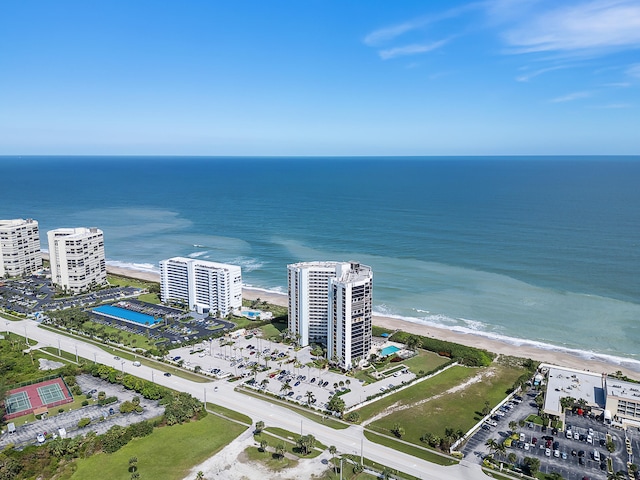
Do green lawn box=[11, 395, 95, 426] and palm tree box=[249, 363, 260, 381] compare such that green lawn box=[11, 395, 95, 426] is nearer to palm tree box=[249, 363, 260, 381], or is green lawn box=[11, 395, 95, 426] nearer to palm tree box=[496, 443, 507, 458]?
palm tree box=[249, 363, 260, 381]

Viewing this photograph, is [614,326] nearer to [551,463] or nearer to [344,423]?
[551,463]

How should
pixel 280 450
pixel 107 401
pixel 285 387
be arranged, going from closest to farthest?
pixel 280 450 → pixel 107 401 → pixel 285 387

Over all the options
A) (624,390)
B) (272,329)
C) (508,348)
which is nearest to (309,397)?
(272,329)

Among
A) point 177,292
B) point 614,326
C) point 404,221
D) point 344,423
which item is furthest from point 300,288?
point 404,221

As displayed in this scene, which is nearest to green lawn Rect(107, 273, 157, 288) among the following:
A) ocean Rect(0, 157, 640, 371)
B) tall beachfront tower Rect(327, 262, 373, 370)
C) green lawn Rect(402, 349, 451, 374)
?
ocean Rect(0, 157, 640, 371)

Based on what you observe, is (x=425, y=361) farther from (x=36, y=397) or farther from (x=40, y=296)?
(x=40, y=296)

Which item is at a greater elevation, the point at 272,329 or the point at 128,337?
the point at 272,329
